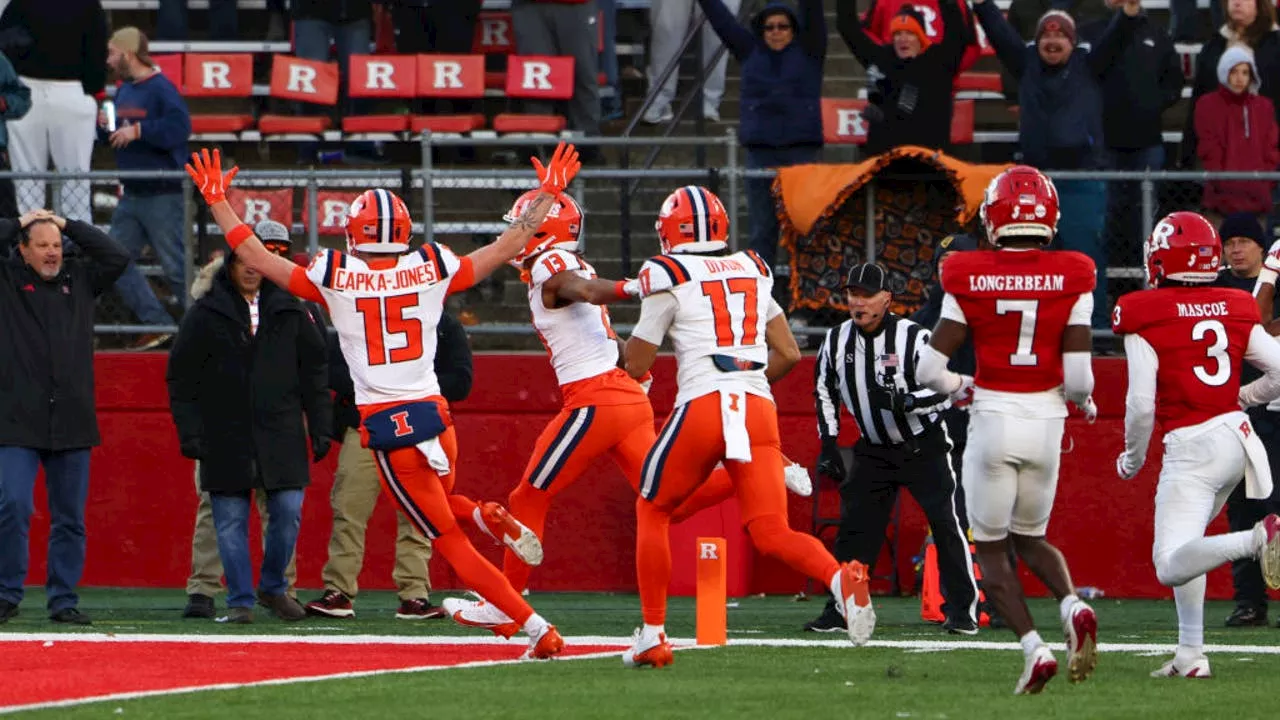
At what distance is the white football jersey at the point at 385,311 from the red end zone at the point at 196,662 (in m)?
1.21

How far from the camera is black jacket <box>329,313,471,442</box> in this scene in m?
13.3

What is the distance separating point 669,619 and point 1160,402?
433 cm

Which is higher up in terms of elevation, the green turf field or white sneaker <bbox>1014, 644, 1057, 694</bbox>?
white sneaker <bbox>1014, 644, 1057, 694</bbox>

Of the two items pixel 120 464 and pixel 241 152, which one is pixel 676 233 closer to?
pixel 120 464

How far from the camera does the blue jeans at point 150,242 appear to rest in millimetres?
15438

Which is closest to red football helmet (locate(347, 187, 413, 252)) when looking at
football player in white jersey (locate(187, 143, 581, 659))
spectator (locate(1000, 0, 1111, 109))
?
football player in white jersey (locate(187, 143, 581, 659))

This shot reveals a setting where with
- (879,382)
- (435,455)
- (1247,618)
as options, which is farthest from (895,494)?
(435,455)

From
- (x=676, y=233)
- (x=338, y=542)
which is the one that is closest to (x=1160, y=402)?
(x=676, y=233)

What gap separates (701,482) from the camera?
10.0m

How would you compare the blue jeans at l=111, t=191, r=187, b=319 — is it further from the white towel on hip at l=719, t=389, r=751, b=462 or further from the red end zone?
the white towel on hip at l=719, t=389, r=751, b=462

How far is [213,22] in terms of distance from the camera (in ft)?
64.4

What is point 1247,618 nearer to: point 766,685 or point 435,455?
point 766,685

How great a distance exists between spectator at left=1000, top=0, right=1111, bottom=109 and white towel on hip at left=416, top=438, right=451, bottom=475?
9239 mm

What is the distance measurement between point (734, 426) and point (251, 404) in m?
4.01
